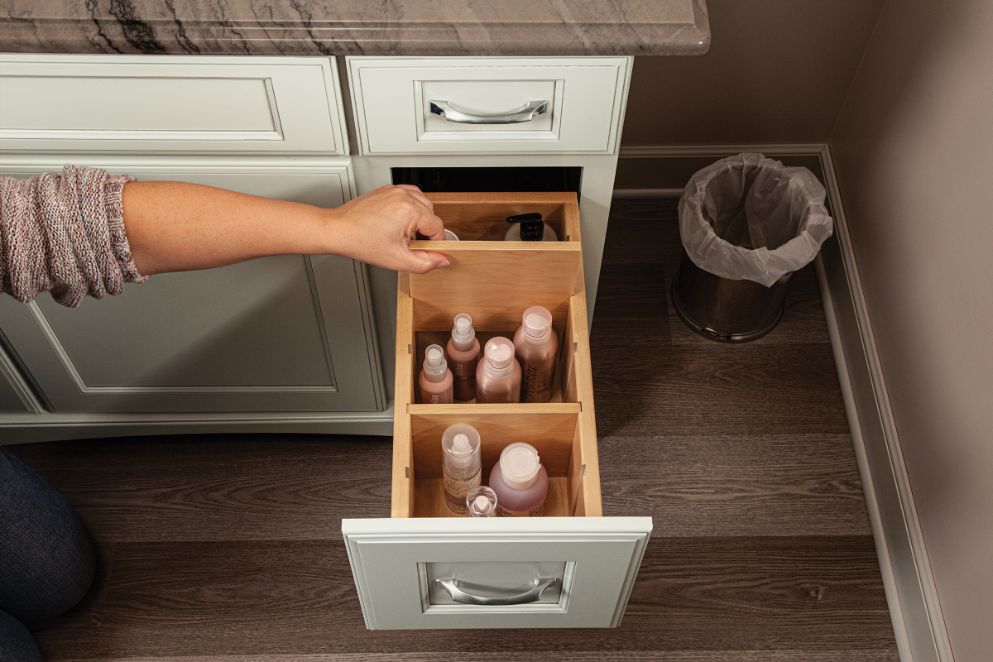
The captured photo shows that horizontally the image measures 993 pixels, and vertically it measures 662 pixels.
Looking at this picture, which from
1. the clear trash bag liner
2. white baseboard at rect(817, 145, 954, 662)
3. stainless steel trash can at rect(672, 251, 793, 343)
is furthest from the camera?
stainless steel trash can at rect(672, 251, 793, 343)

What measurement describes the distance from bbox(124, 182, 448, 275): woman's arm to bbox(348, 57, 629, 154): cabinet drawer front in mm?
75

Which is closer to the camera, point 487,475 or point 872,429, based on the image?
point 487,475

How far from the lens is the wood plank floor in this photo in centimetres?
138

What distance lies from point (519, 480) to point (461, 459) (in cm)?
7

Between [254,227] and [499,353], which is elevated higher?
[254,227]

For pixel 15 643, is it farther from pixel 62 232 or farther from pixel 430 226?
pixel 430 226

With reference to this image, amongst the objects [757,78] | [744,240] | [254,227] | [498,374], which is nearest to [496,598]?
[498,374]

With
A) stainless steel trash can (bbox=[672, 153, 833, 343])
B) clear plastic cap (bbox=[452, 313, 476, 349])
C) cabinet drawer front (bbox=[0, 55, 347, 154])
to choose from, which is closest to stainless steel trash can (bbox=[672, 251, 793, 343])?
stainless steel trash can (bbox=[672, 153, 833, 343])

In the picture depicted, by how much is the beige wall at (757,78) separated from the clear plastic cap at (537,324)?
759mm

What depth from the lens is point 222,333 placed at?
127 cm

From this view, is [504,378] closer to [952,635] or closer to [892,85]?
[952,635]

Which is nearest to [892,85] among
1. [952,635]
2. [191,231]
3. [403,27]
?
[952,635]

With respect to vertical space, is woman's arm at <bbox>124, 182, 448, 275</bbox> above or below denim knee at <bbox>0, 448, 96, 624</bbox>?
above

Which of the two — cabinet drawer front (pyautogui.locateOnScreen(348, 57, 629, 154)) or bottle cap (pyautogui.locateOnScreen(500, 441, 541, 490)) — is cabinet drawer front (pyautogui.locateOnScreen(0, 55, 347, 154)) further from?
bottle cap (pyautogui.locateOnScreen(500, 441, 541, 490))
